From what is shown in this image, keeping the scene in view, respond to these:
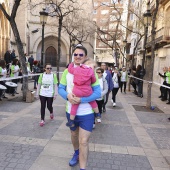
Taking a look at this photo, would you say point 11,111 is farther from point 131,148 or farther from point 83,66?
point 83,66

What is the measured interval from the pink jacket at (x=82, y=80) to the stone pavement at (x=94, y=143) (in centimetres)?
142

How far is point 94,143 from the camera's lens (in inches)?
189

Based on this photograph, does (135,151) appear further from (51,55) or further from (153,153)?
(51,55)

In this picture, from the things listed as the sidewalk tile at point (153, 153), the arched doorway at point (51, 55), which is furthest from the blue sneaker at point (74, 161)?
the arched doorway at point (51, 55)

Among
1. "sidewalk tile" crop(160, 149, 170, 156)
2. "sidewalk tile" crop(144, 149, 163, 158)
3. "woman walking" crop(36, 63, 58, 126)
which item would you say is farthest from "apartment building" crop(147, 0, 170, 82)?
"sidewalk tile" crop(144, 149, 163, 158)

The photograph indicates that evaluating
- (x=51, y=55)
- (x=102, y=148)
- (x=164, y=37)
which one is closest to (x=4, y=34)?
(x=164, y=37)

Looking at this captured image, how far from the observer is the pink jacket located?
2.98 meters

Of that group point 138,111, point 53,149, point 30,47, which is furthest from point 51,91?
point 30,47

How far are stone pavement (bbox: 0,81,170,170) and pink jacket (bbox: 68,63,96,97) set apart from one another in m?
1.42

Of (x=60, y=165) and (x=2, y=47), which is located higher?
(x=2, y=47)

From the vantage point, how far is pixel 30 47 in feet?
115

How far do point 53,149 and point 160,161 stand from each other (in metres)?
2.07

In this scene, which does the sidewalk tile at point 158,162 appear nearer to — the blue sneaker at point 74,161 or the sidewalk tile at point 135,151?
the sidewalk tile at point 135,151

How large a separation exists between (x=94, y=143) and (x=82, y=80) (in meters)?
2.30
